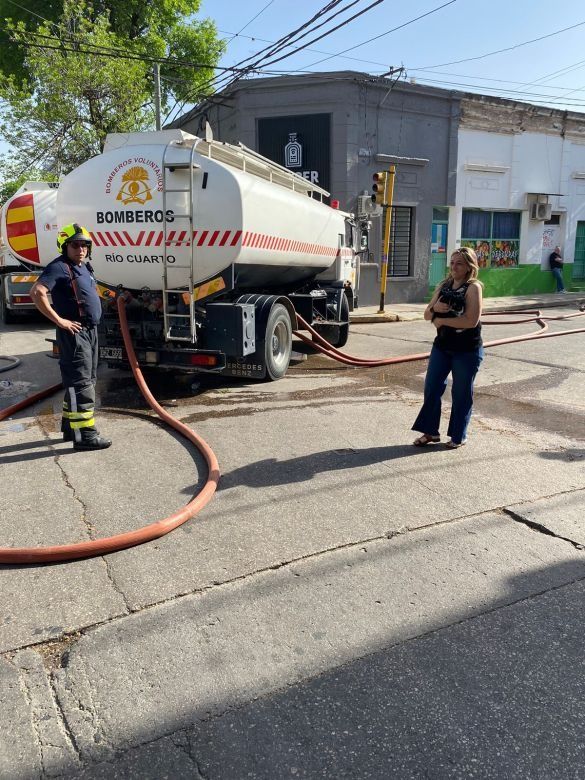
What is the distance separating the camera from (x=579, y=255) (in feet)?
79.8

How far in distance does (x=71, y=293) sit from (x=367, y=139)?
15030 mm

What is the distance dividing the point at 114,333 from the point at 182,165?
2.21 metres

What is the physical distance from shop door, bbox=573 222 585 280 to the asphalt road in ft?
68.3

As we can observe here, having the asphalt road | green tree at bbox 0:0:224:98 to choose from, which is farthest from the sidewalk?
green tree at bbox 0:0:224:98

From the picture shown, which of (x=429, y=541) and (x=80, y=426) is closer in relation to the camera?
→ (x=429, y=541)

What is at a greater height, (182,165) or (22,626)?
(182,165)

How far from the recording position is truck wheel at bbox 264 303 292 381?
7914mm

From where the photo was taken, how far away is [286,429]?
246 inches

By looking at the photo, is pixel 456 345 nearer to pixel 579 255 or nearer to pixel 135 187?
pixel 135 187

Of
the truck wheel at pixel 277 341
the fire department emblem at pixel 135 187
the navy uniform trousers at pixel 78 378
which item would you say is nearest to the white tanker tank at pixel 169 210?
→ the fire department emblem at pixel 135 187

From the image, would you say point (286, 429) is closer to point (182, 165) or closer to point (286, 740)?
point (182, 165)

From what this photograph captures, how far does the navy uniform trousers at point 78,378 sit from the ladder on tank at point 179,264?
1.63m

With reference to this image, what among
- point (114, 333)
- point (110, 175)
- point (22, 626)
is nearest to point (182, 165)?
point (110, 175)

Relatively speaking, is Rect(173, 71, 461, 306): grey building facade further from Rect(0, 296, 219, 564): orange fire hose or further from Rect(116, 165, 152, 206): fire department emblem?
Rect(0, 296, 219, 564): orange fire hose
